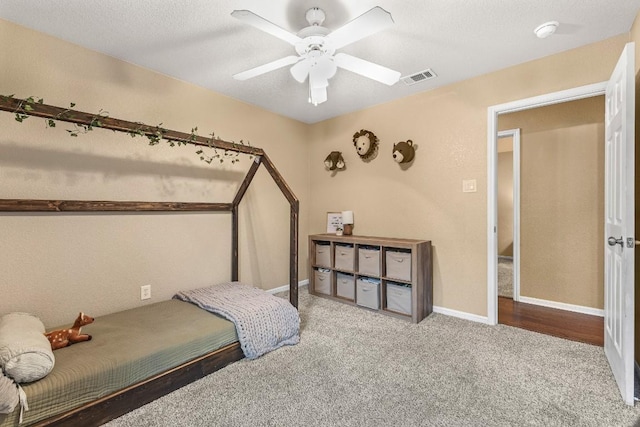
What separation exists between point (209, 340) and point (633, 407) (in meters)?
2.52

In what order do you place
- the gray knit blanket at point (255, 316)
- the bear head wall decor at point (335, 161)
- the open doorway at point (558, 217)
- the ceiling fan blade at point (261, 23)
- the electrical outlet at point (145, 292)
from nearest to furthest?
the ceiling fan blade at point (261, 23)
the gray knit blanket at point (255, 316)
the electrical outlet at point (145, 292)
the open doorway at point (558, 217)
the bear head wall decor at point (335, 161)

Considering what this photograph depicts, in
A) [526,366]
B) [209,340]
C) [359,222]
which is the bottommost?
[526,366]

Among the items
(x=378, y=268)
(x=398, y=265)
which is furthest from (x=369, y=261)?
(x=398, y=265)

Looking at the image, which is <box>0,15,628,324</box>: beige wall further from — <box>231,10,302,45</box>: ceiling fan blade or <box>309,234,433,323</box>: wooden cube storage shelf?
<box>231,10,302,45</box>: ceiling fan blade

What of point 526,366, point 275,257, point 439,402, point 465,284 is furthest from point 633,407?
point 275,257

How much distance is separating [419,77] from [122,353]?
3228mm

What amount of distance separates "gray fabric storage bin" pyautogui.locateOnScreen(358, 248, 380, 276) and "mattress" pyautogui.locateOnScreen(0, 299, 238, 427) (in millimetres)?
1619

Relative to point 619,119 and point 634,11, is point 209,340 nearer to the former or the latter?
point 619,119

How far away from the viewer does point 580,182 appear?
11.0 feet

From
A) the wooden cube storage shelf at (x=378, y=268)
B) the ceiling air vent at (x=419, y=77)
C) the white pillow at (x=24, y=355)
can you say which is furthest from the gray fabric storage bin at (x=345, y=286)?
the white pillow at (x=24, y=355)

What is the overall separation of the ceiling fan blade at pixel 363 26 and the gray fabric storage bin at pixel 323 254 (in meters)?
2.41

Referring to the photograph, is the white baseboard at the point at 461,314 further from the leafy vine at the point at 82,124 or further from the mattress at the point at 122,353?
the leafy vine at the point at 82,124

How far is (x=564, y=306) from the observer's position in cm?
342

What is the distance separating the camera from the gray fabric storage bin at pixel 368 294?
3291 millimetres
